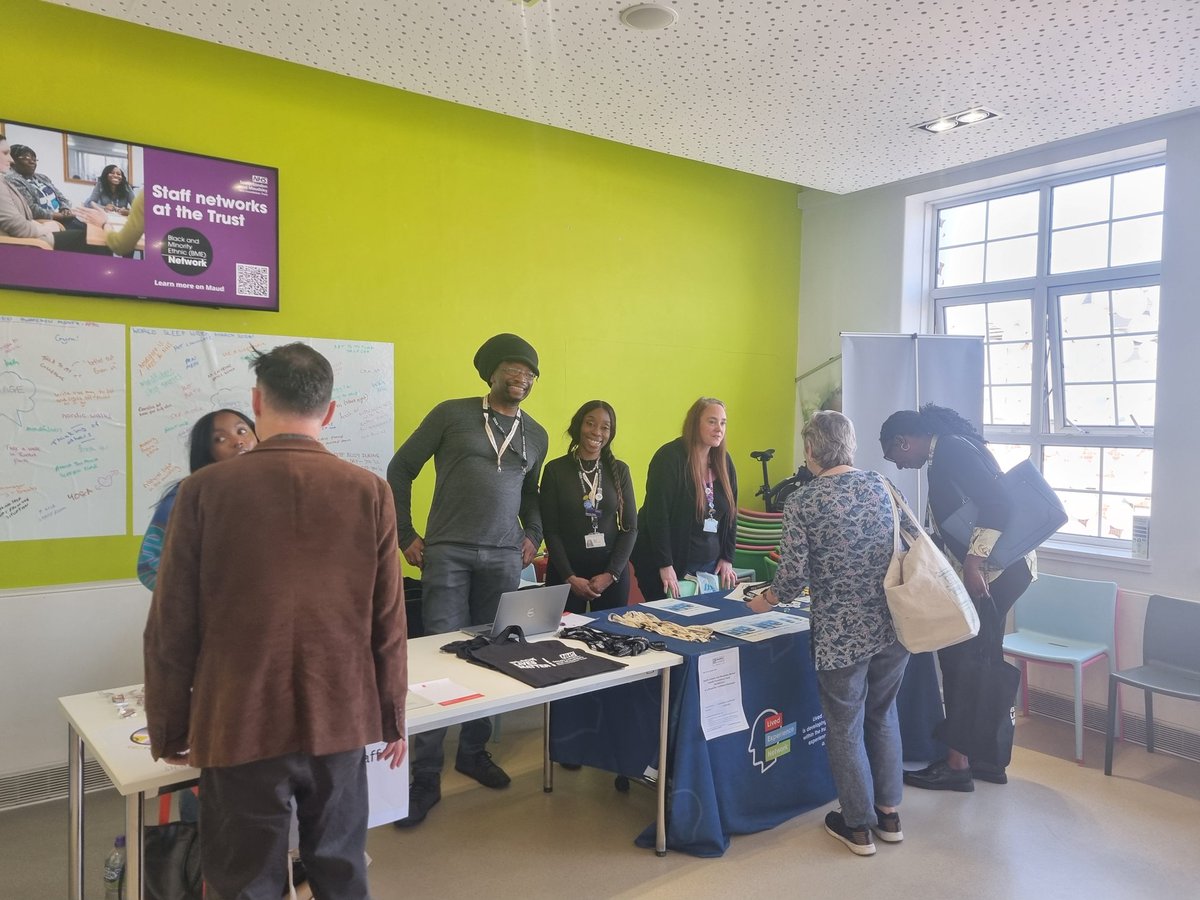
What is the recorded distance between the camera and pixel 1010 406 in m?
4.96

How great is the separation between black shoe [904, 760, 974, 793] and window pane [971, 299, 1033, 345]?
2577mm

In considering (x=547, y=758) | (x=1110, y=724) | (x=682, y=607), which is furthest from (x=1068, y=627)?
(x=547, y=758)

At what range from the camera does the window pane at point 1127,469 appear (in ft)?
14.4

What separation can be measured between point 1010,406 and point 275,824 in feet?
15.1

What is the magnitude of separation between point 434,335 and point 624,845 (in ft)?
8.03

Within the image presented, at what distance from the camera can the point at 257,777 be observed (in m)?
1.61

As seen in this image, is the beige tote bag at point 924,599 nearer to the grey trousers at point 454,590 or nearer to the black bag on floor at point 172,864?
the grey trousers at point 454,590

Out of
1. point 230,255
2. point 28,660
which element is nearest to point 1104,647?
point 230,255

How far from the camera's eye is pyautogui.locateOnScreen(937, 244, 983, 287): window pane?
5.06m

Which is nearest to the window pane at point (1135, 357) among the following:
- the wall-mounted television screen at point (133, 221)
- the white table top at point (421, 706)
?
the white table top at point (421, 706)

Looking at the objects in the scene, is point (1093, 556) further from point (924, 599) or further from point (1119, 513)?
point (924, 599)

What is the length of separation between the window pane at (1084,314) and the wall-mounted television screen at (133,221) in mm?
4072

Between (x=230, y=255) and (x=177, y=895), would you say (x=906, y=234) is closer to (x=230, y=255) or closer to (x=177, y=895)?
(x=230, y=255)

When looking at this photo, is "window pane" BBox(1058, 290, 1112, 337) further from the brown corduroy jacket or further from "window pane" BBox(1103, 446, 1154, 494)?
the brown corduroy jacket
